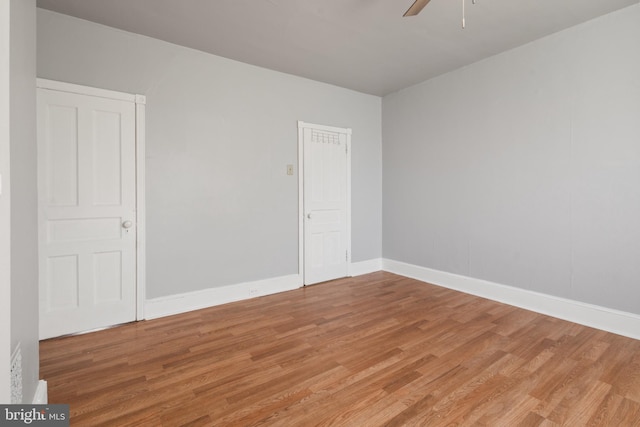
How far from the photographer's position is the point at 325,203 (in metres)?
4.43

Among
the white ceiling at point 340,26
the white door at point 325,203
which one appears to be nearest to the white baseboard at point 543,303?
the white door at point 325,203

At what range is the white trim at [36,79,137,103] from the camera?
2.62 meters

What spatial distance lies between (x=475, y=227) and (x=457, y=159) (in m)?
0.92

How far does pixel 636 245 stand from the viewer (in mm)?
2656

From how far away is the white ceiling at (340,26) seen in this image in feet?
8.51

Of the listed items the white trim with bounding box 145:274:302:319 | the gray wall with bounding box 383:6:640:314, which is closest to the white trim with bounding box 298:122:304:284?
the white trim with bounding box 145:274:302:319

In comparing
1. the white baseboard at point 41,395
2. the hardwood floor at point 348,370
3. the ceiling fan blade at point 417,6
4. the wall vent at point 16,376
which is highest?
the ceiling fan blade at point 417,6

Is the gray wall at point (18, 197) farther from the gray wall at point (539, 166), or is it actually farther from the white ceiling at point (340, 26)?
the gray wall at point (539, 166)

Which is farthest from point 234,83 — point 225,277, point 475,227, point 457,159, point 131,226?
point 475,227

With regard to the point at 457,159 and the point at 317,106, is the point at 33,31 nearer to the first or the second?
the point at 317,106

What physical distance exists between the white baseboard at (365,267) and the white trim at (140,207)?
282 centimetres

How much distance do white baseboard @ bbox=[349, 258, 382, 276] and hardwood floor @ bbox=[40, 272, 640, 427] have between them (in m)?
1.43

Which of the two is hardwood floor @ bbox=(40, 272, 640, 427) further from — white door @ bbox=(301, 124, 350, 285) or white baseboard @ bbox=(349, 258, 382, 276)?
white baseboard @ bbox=(349, 258, 382, 276)

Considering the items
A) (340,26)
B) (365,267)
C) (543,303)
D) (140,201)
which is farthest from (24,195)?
(543,303)
